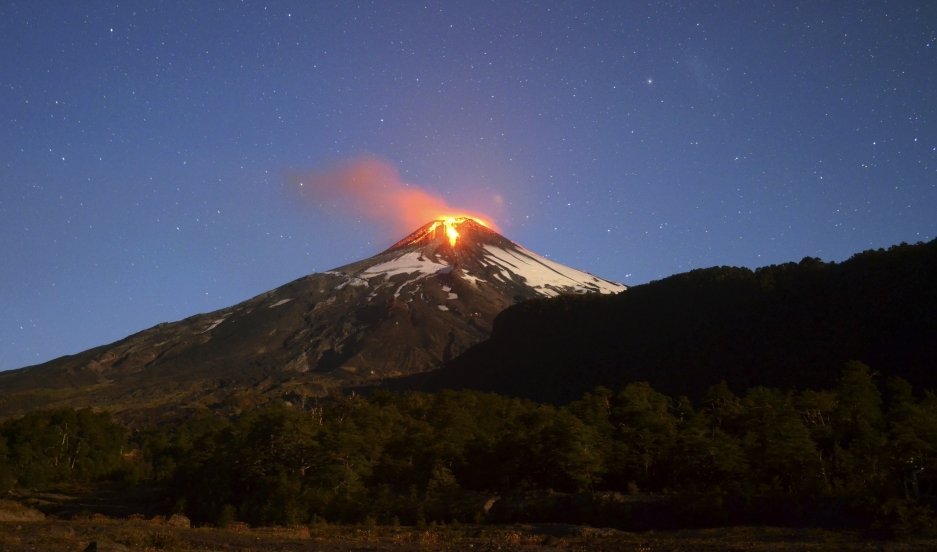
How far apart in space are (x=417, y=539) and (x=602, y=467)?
14.4 m

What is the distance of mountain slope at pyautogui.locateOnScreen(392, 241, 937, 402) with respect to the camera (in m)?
72.4

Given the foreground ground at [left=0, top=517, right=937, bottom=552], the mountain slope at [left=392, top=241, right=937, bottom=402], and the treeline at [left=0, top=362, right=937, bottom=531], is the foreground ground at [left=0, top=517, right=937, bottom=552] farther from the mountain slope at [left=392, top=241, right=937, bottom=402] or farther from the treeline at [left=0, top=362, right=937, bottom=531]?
the mountain slope at [left=392, top=241, right=937, bottom=402]

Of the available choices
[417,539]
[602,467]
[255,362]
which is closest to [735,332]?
[602,467]

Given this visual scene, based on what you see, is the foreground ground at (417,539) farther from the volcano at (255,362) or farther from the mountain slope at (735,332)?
the volcano at (255,362)

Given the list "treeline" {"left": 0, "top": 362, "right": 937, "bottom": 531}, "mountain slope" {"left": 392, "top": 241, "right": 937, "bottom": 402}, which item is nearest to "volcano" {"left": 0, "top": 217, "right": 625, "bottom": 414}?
"mountain slope" {"left": 392, "top": 241, "right": 937, "bottom": 402}

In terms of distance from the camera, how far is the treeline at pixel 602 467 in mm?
30094

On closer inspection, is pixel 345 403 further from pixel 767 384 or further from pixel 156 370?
pixel 156 370

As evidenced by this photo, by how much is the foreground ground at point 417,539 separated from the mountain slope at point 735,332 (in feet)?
153

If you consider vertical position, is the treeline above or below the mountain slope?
below

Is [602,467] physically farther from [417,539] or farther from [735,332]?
[735,332]

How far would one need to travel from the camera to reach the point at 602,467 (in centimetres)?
3825

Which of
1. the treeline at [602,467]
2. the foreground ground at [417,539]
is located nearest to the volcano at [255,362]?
the treeline at [602,467]

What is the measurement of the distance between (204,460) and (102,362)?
516ft

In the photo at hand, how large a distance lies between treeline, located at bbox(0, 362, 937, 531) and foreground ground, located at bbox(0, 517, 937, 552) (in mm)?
3207
